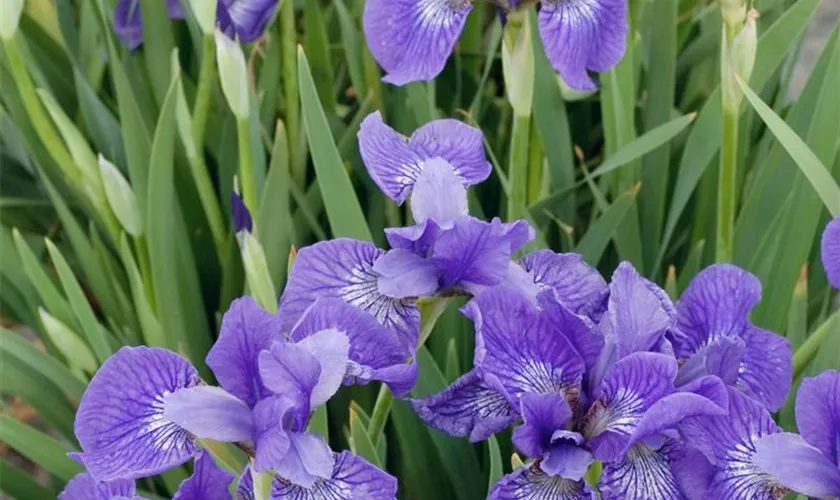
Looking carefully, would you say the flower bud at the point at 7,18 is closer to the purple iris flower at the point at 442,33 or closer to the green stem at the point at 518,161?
the purple iris flower at the point at 442,33

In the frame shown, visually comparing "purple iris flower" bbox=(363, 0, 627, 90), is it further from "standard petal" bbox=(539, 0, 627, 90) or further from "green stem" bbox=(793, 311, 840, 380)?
"green stem" bbox=(793, 311, 840, 380)

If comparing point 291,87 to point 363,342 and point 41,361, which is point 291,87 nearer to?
point 41,361

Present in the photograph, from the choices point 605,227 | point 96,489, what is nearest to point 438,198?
point 96,489

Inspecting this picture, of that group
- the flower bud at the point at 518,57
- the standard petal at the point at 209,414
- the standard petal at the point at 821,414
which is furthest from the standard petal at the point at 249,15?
the standard petal at the point at 821,414

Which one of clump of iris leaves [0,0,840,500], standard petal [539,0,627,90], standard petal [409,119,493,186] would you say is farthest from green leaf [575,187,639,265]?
standard petal [409,119,493,186]

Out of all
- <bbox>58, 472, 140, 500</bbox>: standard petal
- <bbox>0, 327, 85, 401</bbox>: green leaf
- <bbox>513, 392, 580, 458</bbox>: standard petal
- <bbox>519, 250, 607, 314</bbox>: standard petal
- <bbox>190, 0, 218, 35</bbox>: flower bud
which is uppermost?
<bbox>190, 0, 218, 35</bbox>: flower bud

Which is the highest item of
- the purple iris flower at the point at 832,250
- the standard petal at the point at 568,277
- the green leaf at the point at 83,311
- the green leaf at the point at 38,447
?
the purple iris flower at the point at 832,250
